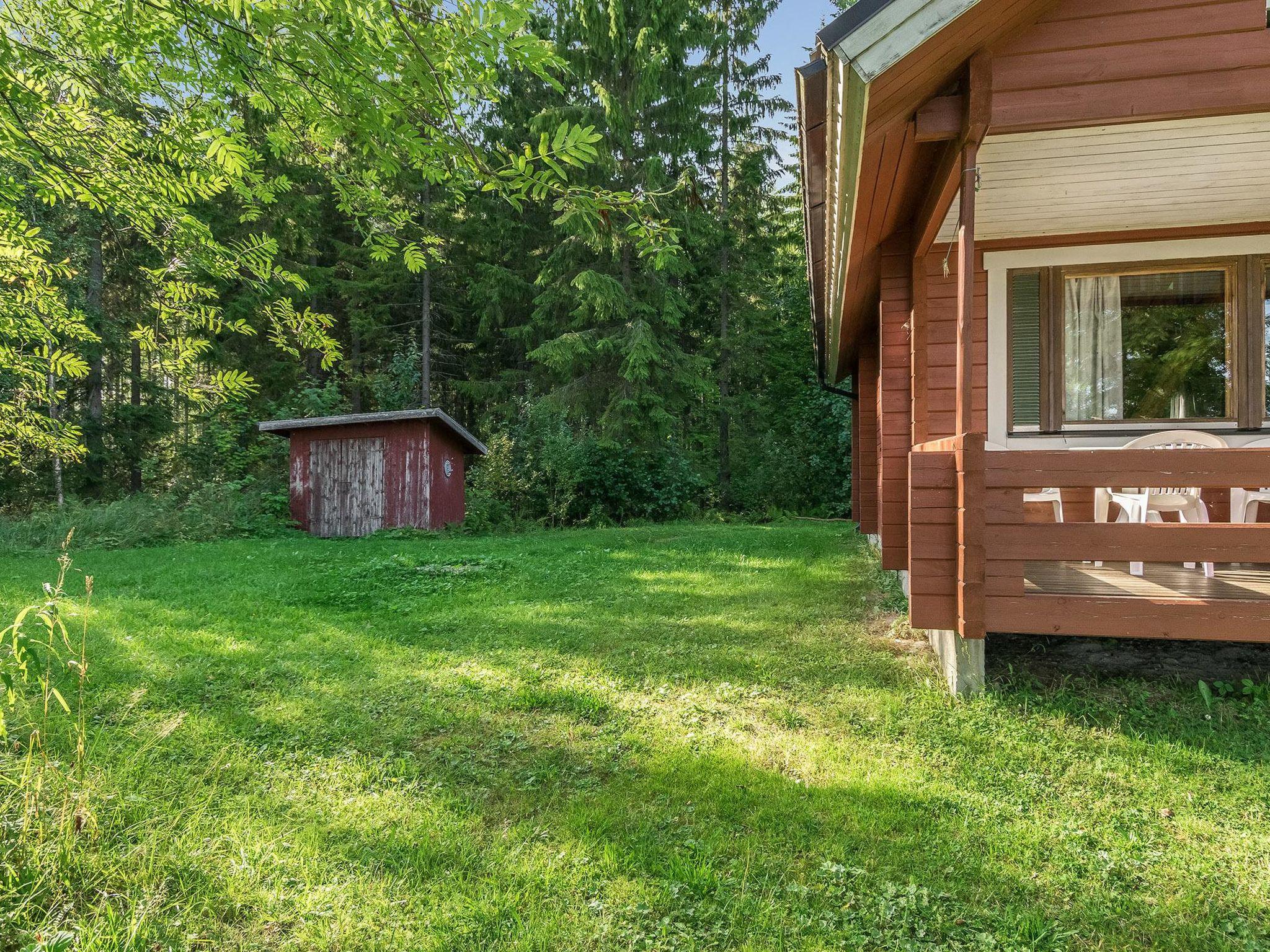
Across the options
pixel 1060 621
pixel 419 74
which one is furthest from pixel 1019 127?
pixel 419 74

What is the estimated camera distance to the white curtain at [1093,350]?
527cm

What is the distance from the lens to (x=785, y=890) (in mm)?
2070

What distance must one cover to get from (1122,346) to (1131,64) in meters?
2.85

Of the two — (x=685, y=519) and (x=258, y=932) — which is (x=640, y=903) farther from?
(x=685, y=519)

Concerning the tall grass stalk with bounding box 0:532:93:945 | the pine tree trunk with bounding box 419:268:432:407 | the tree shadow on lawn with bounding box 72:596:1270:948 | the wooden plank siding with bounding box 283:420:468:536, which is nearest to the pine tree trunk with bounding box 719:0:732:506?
the pine tree trunk with bounding box 419:268:432:407

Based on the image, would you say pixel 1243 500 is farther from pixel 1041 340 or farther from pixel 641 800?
pixel 641 800

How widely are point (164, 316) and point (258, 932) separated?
218 centimetres

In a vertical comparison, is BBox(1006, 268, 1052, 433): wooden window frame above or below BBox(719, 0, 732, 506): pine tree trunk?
below

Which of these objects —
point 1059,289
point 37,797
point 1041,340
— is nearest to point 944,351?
point 1041,340

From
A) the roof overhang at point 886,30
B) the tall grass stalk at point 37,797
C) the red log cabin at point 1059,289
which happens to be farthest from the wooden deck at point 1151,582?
the tall grass stalk at point 37,797

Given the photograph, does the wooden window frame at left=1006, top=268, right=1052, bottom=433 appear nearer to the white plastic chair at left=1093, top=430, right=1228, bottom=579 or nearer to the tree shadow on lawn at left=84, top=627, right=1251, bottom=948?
the white plastic chair at left=1093, top=430, right=1228, bottom=579

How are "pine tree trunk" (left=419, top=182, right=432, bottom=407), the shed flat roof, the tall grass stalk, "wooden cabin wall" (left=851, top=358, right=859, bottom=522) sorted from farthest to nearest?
"pine tree trunk" (left=419, top=182, right=432, bottom=407), the shed flat roof, "wooden cabin wall" (left=851, top=358, right=859, bottom=522), the tall grass stalk

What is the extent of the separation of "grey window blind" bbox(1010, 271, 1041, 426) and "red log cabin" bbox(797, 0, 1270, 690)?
2cm

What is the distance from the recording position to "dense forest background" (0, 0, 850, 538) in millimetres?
14836
